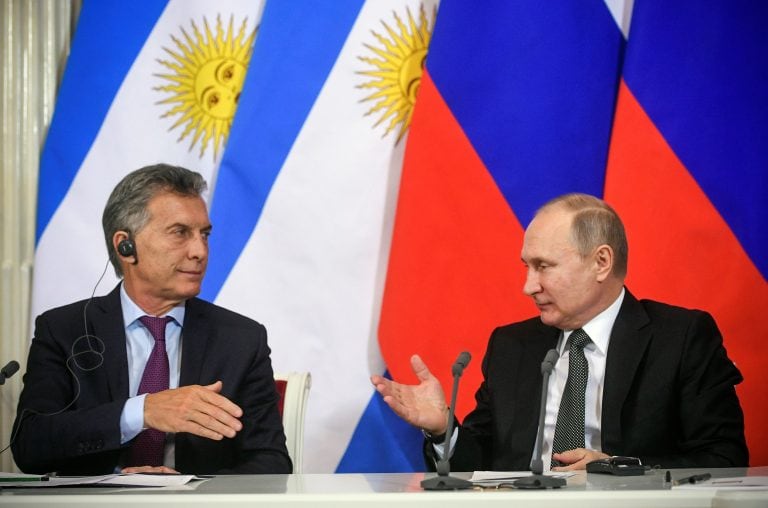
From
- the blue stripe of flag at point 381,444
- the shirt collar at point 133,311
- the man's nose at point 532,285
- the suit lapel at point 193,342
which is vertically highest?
the man's nose at point 532,285

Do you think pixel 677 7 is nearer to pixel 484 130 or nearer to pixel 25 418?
pixel 484 130

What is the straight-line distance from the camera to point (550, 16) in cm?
374

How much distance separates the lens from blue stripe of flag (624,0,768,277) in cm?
348

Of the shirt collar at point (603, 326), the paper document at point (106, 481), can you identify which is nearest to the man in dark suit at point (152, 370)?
the paper document at point (106, 481)

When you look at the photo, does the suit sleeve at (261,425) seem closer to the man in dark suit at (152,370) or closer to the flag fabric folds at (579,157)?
the man in dark suit at (152,370)

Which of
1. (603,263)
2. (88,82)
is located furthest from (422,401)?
(88,82)

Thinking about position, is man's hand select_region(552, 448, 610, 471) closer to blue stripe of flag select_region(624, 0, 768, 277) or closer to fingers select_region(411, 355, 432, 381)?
fingers select_region(411, 355, 432, 381)

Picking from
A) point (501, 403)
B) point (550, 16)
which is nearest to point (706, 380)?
point (501, 403)

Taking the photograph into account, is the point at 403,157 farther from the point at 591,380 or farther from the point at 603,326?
the point at 591,380

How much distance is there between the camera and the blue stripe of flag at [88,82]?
13.6 feet

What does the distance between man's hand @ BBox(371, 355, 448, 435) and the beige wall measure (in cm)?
198

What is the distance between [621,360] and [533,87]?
1.23 metres

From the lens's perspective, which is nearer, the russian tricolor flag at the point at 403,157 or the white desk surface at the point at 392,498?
the white desk surface at the point at 392,498

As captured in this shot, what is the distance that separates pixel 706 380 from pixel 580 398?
38cm
